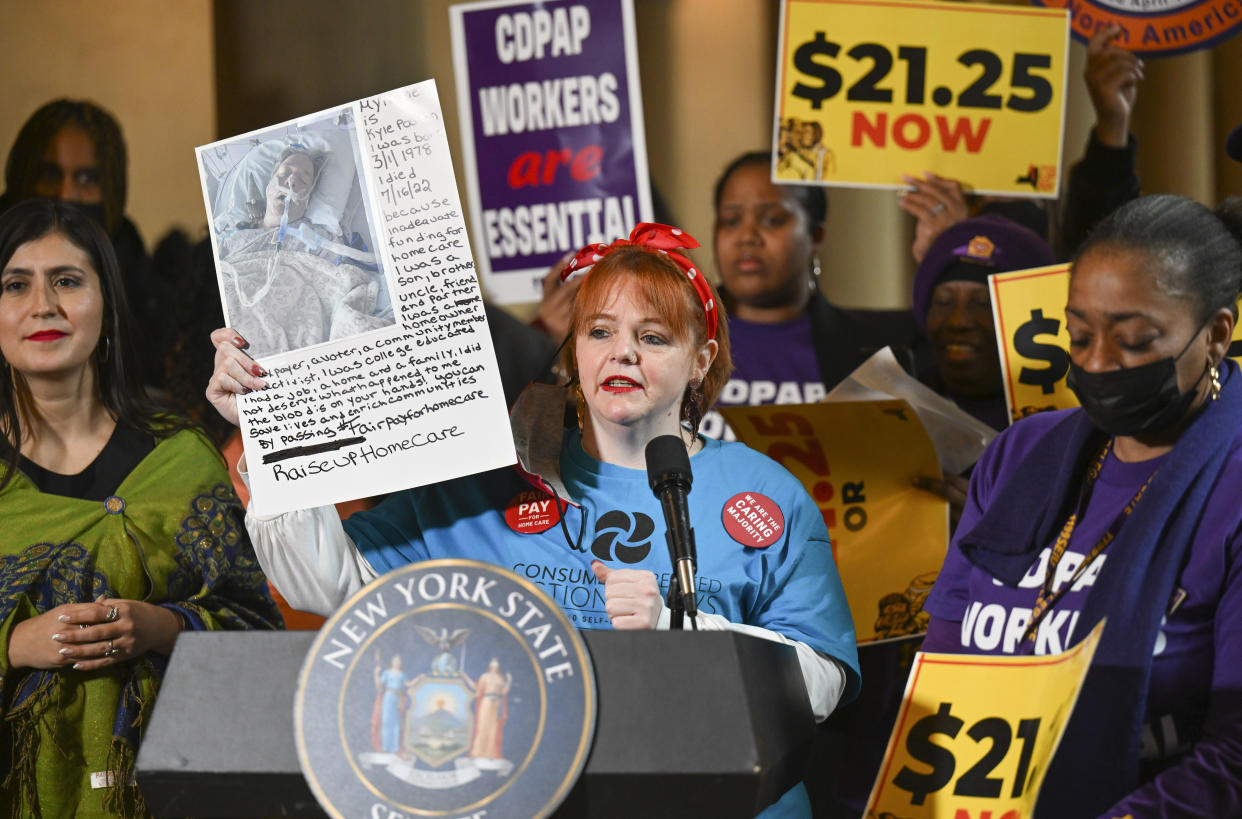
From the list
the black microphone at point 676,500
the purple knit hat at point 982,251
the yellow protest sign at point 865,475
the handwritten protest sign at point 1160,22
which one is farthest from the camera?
the handwritten protest sign at point 1160,22

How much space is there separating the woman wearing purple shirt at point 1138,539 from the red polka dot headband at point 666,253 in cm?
62

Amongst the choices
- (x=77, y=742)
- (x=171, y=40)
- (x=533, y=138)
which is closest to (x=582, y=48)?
(x=533, y=138)

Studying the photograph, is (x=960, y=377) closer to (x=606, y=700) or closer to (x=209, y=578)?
(x=209, y=578)

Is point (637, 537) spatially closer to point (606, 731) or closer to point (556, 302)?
point (606, 731)

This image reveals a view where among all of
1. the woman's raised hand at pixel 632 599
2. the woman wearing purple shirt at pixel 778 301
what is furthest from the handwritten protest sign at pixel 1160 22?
the woman's raised hand at pixel 632 599

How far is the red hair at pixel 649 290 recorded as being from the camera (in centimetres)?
233

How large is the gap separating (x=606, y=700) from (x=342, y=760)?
1.01 ft

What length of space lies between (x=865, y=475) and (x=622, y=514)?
1197 mm

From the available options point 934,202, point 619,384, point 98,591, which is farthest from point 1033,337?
point 98,591

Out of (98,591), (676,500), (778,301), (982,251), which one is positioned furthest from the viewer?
(778,301)

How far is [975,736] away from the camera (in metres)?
1.87

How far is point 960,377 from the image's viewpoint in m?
3.59

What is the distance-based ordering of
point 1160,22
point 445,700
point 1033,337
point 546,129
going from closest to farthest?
point 445,700
point 1033,337
point 1160,22
point 546,129

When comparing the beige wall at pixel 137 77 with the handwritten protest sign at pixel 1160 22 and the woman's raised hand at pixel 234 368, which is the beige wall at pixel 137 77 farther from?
the handwritten protest sign at pixel 1160 22
